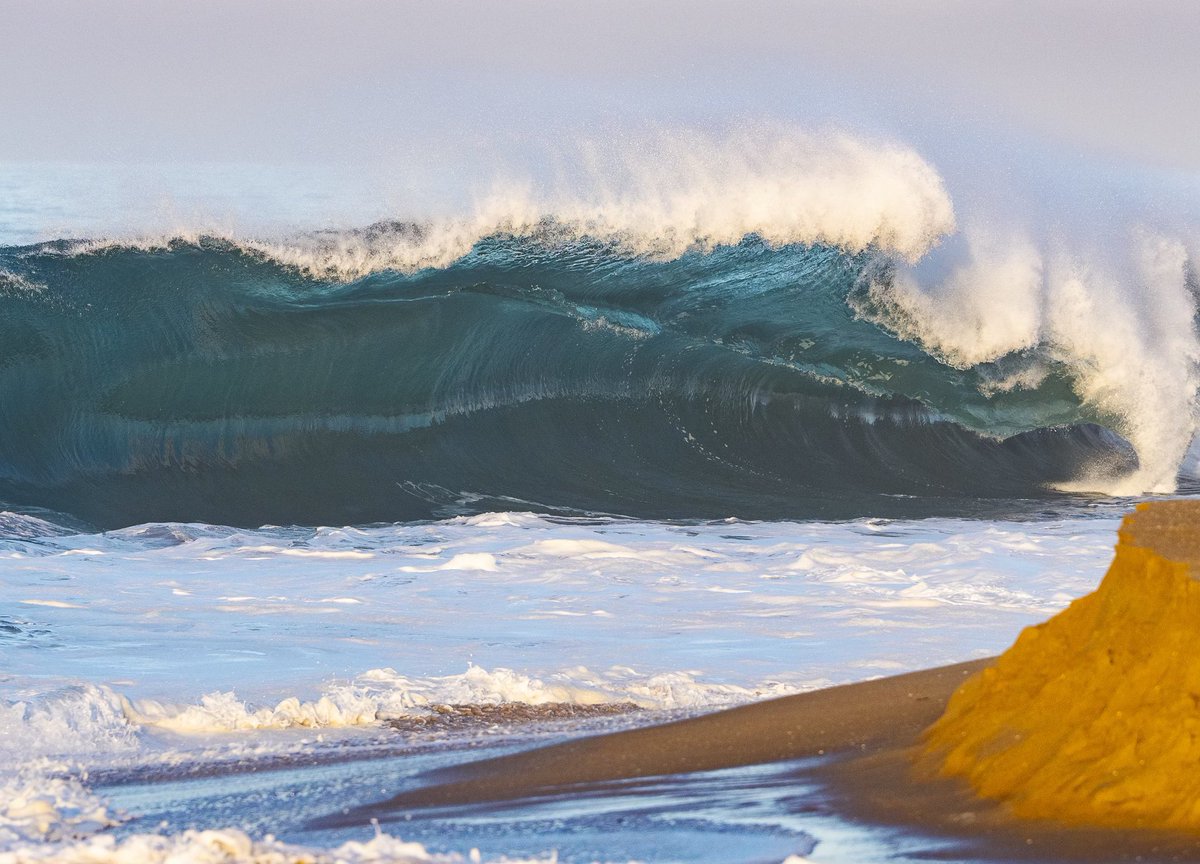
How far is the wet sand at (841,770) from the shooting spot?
276 cm

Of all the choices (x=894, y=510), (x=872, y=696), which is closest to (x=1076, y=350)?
(x=894, y=510)

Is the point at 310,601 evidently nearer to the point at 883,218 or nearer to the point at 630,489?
the point at 630,489

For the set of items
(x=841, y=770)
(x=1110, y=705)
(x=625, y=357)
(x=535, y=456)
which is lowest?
(x=841, y=770)

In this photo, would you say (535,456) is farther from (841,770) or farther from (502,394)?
(841,770)

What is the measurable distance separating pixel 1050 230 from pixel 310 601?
9.89 metres

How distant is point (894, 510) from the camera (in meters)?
10.8

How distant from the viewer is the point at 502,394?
1262 cm

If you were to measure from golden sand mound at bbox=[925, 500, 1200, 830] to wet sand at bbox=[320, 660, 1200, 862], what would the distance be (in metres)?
0.07

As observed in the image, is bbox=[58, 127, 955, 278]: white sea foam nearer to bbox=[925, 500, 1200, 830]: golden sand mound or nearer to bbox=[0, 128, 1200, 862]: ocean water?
bbox=[0, 128, 1200, 862]: ocean water

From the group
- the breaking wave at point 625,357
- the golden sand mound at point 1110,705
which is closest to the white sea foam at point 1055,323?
the breaking wave at point 625,357

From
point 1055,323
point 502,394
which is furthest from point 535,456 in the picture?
Answer: point 1055,323

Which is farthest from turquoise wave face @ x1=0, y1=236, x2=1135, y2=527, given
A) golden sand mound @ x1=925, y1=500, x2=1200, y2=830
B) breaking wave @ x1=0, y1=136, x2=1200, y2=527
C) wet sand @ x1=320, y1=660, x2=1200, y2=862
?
golden sand mound @ x1=925, y1=500, x2=1200, y2=830

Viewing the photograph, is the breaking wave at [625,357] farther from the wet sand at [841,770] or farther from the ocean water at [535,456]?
the wet sand at [841,770]

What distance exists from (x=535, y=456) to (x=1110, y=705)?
355 inches
